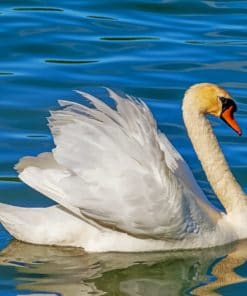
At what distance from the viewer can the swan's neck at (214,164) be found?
9258 millimetres

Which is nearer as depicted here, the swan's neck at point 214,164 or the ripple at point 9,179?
the swan's neck at point 214,164

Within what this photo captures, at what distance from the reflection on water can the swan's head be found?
971mm

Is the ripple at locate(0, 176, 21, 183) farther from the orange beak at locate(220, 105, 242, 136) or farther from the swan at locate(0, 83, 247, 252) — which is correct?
the orange beak at locate(220, 105, 242, 136)

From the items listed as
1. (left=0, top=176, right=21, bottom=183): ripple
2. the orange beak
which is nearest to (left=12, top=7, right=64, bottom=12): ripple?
(left=0, top=176, right=21, bottom=183): ripple

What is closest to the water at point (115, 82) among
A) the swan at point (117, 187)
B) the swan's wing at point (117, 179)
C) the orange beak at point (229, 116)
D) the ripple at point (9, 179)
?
the ripple at point (9, 179)

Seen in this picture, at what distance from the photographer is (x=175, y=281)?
8.51m

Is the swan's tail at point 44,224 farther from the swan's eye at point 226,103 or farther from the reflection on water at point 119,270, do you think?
the swan's eye at point 226,103

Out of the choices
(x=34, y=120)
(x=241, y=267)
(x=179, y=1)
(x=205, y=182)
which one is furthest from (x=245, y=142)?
(x=179, y=1)

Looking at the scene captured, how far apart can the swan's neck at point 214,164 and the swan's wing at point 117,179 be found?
24.1 inches

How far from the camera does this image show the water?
8492 mm

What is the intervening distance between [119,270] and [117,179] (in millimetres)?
613

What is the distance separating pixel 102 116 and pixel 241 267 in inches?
53.9

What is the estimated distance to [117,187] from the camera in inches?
336

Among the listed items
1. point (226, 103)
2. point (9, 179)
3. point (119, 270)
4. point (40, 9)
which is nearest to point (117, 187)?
point (119, 270)
